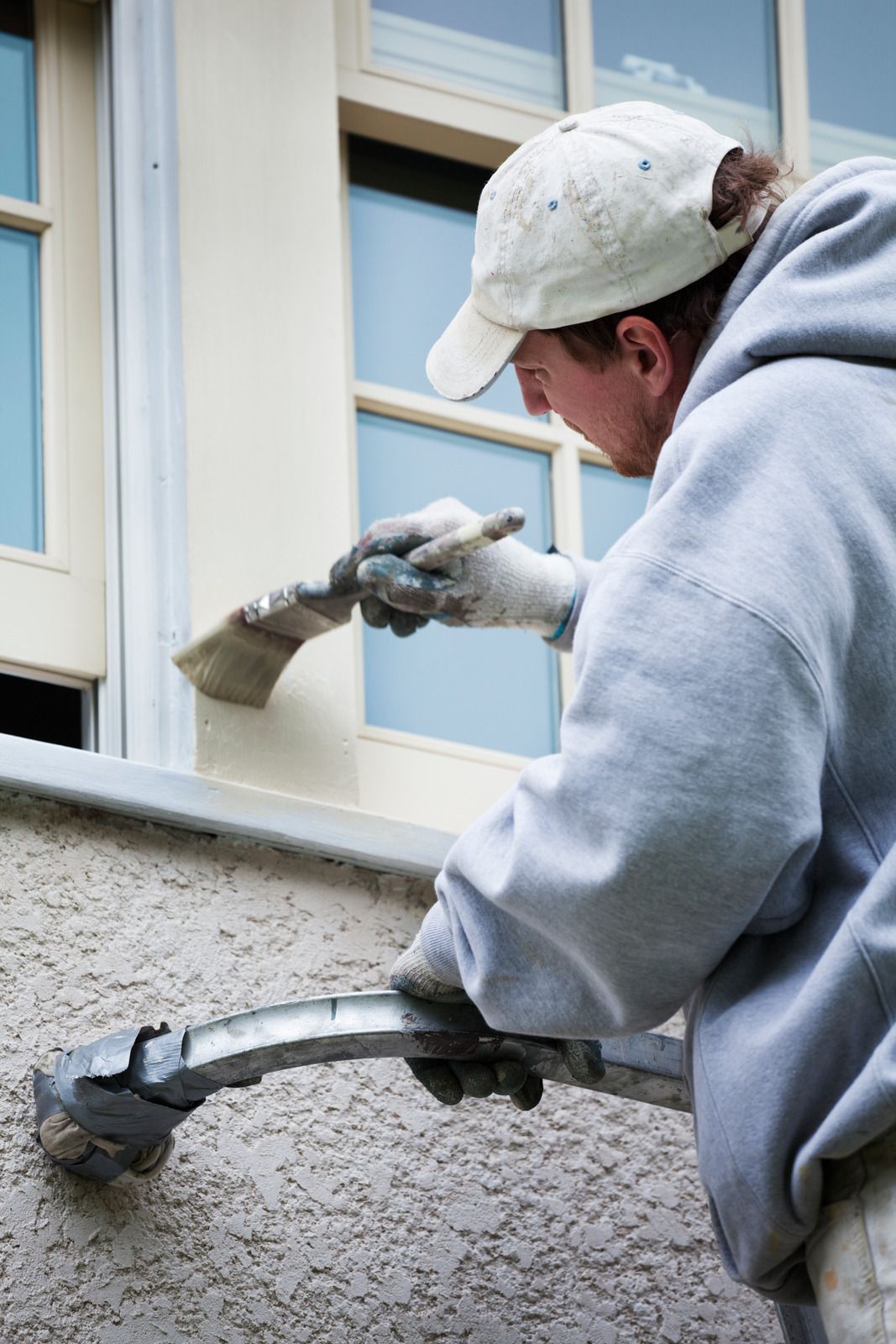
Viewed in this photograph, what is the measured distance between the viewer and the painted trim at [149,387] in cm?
267

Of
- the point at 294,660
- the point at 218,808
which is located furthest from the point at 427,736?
the point at 218,808

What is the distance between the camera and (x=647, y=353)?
76.3 inches

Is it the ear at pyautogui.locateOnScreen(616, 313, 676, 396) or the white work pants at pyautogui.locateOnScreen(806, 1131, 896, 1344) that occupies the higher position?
the ear at pyautogui.locateOnScreen(616, 313, 676, 396)

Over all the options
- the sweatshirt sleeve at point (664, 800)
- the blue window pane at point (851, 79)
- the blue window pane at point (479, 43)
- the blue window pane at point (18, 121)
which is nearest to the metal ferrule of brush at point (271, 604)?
the blue window pane at point (18, 121)

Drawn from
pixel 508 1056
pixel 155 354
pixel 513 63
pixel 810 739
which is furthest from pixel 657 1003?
pixel 513 63

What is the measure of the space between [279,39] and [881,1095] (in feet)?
7.30

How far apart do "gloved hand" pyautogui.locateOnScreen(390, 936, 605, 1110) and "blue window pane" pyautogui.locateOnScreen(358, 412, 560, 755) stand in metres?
0.96

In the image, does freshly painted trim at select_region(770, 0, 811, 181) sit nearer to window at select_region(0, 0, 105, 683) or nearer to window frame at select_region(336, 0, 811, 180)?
window frame at select_region(336, 0, 811, 180)

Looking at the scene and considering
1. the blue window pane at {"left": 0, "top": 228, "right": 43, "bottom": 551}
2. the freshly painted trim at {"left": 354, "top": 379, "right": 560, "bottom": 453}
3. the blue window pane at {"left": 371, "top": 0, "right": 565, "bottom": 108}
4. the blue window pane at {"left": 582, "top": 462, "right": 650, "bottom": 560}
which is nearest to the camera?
the blue window pane at {"left": 0, "top": 228, "right": 43, "bottom": 551}

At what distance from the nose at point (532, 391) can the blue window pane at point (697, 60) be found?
5.24 ft

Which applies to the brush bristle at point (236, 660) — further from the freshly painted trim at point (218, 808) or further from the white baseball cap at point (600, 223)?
the white baseball cap at point (600, 223)

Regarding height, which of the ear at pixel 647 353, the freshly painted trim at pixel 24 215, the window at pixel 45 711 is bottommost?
the window at pixel 45 711

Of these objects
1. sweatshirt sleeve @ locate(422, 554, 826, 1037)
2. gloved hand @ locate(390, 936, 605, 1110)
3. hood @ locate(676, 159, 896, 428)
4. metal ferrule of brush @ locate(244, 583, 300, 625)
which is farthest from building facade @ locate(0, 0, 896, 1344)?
hood @ locate(676, 159, 896, 428)

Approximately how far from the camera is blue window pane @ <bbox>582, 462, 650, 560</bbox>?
128 inches
